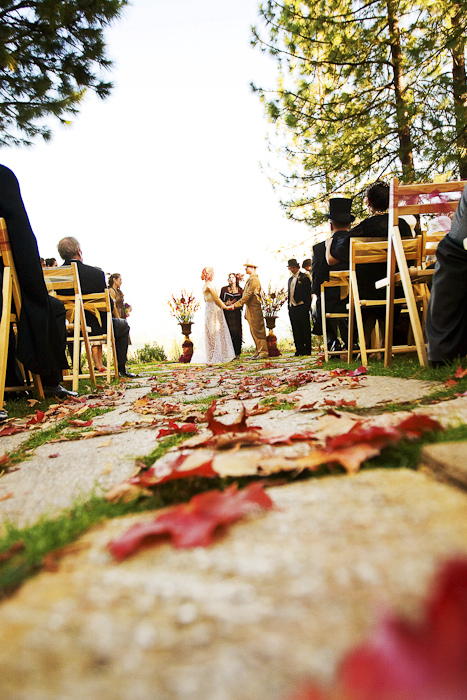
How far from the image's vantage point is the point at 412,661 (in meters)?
0.37

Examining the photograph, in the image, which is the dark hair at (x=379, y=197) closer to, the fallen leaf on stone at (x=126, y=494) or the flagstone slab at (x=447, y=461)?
the flagstone slab at (x=447, y=461)

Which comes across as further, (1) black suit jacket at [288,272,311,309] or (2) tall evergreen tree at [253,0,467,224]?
(1) black suit jacket at [288,272,311,309]

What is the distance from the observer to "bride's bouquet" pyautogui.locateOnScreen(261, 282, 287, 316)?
11.8m

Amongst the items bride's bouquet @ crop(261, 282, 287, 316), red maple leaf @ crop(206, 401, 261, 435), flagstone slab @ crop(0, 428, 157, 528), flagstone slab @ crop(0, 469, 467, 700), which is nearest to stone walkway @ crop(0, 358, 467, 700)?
flagstone slab @ crop(0, 469, 467, 700)

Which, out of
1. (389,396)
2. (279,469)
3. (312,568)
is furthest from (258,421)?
(312,568)

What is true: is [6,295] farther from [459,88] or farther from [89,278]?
[459,88]

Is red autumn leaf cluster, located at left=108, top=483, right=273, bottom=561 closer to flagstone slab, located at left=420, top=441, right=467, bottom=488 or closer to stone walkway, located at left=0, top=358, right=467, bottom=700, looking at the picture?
stone walkway, located at left=0, top=358, right=467, bottom=700

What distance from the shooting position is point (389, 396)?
6.53ft

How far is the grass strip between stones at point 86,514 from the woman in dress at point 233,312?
36.3 feet

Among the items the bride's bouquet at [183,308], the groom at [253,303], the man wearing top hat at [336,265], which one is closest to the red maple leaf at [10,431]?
the man wearing top hat at [336,265]

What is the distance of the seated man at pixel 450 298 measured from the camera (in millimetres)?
2400

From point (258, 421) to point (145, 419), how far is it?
2.09 ft

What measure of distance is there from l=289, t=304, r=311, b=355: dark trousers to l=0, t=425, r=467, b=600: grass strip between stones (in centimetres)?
863

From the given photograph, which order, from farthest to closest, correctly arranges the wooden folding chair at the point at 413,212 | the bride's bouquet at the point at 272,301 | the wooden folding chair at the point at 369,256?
the bride's bouquet at the point at 272,301
the wooden folding chair at the point at 369,256
the wooden folding chair at the point at 413,212
